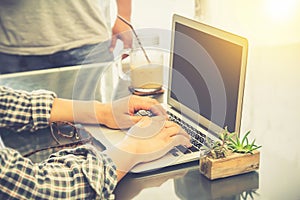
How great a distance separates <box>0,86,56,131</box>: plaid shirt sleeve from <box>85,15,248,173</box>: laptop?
217 millimetres

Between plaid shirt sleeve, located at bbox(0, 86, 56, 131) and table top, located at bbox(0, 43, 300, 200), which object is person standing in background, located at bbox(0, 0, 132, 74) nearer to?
plaid shirt sleeve, located at bbox(0, 86, 56, 131)

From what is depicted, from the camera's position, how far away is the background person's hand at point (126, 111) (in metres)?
1.42

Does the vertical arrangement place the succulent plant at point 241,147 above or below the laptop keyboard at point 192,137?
above

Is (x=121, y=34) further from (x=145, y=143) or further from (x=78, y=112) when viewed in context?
(x=145, y=143)

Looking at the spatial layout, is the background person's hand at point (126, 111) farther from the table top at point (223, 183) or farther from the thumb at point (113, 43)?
the thumb at point (113, 43)

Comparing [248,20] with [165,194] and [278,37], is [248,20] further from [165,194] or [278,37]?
[165,194]

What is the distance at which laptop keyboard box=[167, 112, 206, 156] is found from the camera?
1.27 metres

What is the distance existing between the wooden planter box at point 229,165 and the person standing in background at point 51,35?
955 millimetres

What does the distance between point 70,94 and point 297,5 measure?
86cm

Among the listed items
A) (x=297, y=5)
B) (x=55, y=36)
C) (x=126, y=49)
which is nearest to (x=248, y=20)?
(x=297, y=5)

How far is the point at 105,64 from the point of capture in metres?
1.96

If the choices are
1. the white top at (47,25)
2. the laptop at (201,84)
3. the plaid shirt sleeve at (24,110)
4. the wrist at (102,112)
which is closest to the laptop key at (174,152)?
the laptop at (201,84)

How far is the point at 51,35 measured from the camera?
6.85ft

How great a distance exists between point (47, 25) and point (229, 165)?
1.19 m
